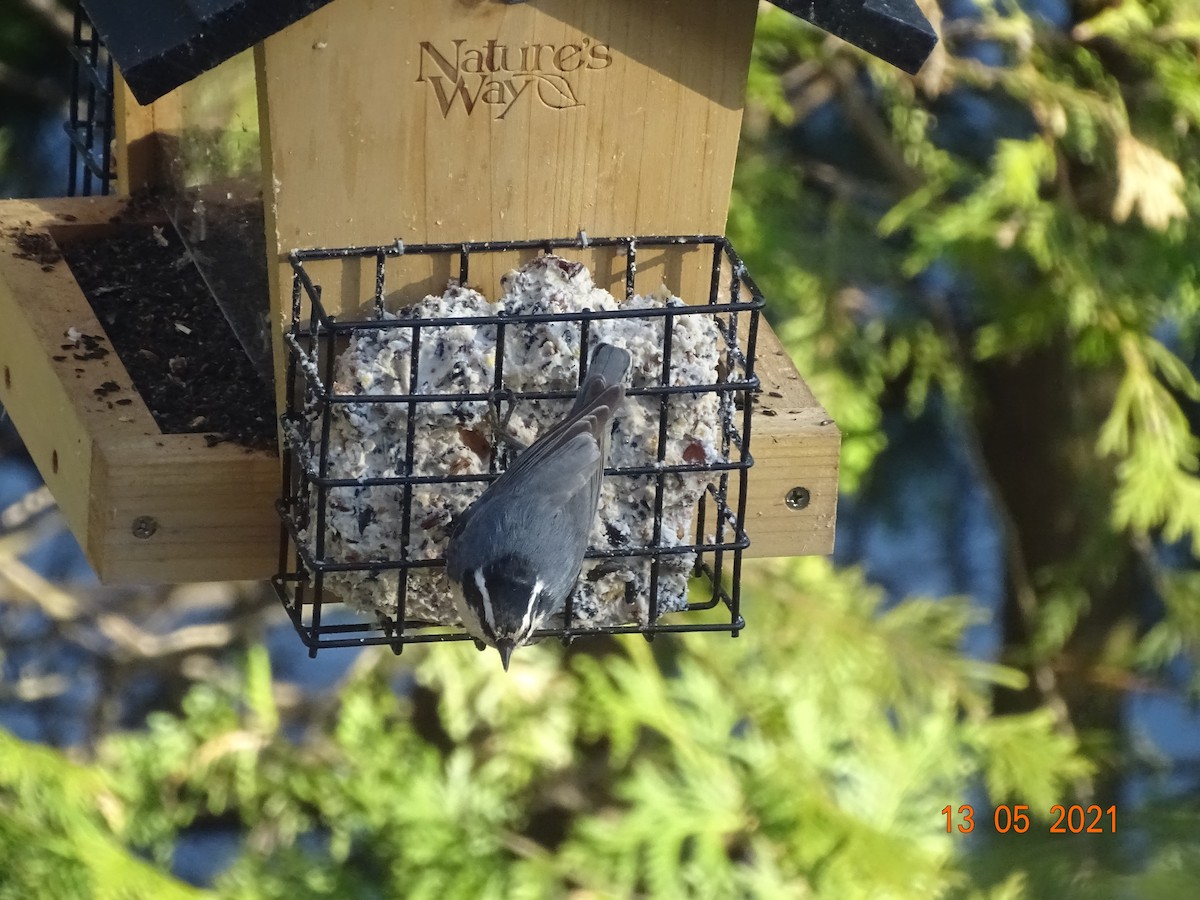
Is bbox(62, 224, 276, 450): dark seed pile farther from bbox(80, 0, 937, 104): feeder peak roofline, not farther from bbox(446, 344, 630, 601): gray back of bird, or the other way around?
bbox(80, 0, 937, 104): feeder peak roofline

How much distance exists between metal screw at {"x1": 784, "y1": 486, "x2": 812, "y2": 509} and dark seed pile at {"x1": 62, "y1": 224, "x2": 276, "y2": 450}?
72 cm

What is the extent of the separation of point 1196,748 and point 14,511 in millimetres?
3001

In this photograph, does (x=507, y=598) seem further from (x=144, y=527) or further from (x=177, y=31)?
(x=177, y=31)

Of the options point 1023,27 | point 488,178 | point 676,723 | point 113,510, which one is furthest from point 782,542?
point 1023,27

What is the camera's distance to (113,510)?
1.94 meters

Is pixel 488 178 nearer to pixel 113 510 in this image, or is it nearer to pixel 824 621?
pixel 113 510

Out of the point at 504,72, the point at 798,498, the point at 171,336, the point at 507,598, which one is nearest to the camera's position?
the point at 507,598

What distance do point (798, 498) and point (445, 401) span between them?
557 millimetres

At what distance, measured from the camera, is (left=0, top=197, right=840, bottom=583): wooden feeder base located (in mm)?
1961

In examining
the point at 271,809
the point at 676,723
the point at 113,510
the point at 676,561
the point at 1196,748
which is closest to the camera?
the point at 113,510

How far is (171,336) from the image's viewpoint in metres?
2.39

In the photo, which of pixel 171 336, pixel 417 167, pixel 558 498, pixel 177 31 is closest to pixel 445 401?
pixel 558 498

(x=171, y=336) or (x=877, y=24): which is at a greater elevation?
(x=877, y=24)

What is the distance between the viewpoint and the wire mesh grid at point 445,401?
189 centimetres
